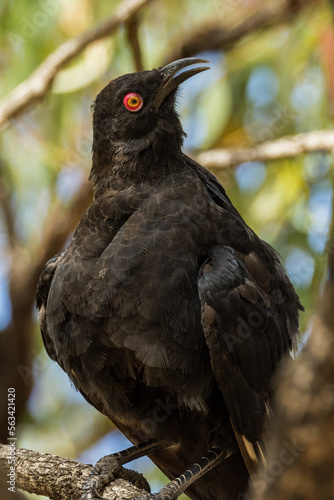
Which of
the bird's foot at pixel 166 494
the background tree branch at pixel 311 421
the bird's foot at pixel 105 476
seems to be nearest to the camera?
the background tree branch at pixel 311 421

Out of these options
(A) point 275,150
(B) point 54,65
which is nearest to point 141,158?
(B) point 54,65

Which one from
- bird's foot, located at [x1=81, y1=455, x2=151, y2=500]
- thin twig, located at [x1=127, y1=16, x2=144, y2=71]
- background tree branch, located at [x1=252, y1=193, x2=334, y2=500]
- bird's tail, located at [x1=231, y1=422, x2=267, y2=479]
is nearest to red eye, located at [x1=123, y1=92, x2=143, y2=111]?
thin twig, located at [x1=127, y1=16, x2=144, y2=71]

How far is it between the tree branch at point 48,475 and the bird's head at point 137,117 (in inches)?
75.6

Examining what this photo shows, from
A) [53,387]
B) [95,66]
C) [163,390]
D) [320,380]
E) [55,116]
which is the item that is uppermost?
[95,66]

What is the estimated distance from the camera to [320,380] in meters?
2.08

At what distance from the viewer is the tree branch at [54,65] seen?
6.54m

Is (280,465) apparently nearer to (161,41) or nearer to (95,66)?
(95,66)

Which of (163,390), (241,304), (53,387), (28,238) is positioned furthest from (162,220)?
(53,387)

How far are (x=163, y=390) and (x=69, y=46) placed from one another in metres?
3.66

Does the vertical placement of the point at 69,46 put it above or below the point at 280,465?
above

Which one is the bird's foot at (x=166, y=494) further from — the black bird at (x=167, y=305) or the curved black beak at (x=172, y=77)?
the curved black beak at (x=172, y=77)

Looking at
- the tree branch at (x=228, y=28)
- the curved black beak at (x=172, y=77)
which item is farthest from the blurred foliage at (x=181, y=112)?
the curved black beak at (x=172, y=77)

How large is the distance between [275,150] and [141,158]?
2.43 meters

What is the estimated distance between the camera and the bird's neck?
4738 mm
